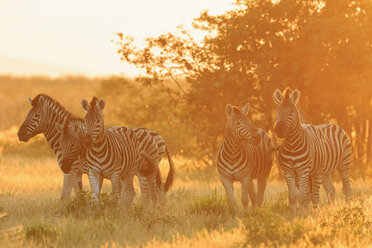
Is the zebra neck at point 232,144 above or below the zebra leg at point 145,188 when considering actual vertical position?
above

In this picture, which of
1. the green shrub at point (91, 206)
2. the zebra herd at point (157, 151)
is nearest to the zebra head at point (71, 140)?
the zebra herd at point (157, 151)

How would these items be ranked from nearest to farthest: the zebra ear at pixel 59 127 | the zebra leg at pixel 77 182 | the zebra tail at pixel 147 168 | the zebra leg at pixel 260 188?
1. the zebra ear at pixel 59 127
2. the zebra leg at pixel 260 188
3. the zebra tail at pixel 147 168
4. the zebra leg at pixel 77 182

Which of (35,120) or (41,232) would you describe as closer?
(41,232)

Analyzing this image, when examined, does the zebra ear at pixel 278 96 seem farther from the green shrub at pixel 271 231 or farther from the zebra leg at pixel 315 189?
the green shrub at pixel 271 231

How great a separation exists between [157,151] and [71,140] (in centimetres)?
194

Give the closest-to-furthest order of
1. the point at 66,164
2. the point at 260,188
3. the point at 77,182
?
the point at 66,164
the point at 260,188
the point at 77,182

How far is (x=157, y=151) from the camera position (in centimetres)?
1155

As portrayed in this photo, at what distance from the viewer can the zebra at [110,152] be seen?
9.66 meters

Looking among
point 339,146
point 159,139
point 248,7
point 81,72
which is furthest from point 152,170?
point 81,72

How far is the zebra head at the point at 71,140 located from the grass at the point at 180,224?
2.82 feet

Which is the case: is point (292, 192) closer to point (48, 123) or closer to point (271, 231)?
point (271, 231)

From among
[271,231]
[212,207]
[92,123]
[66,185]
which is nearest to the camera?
[271,231]

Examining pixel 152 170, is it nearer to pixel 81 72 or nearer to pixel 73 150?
pixel 73 150

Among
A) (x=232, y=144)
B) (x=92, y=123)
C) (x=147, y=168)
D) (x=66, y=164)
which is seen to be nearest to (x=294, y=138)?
(x=232, y=144)
